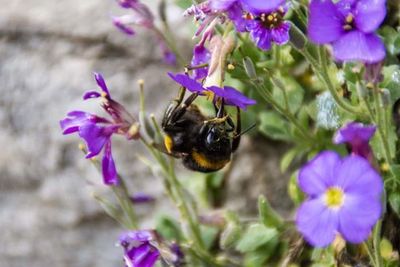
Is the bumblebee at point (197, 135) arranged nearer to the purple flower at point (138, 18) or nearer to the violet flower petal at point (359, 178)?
the violet flower petal at point (359, 178)

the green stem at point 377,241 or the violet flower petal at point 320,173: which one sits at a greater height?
the violet flower petal at point 320,173

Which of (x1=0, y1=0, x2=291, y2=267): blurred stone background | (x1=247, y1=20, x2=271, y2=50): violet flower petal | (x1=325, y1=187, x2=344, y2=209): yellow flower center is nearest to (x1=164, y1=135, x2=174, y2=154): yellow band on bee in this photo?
(x1=247, y1=20, x2=271, y2=50): violet flower petal

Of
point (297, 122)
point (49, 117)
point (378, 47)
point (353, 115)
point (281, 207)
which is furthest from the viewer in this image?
point (49, 117)

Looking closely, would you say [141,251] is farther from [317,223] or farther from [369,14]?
[369,14]

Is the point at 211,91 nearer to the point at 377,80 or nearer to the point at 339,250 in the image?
the point at 377,80

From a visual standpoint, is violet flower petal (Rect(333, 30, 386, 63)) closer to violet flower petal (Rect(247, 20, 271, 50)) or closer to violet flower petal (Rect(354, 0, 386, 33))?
violet flower petal (Rect(354, 0, 386, 33))

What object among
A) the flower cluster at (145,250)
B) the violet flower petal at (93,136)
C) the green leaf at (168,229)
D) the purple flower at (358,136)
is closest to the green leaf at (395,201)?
the purple flower at (358,136)

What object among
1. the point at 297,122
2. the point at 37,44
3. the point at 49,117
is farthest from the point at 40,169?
the point at 297,122
